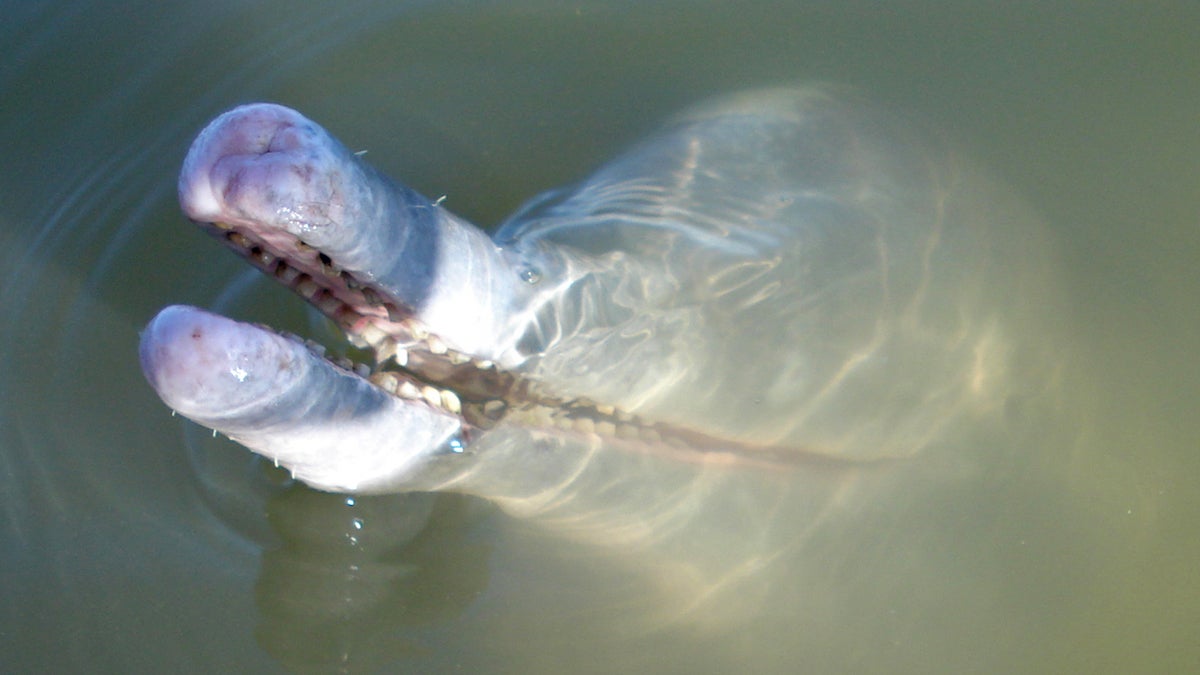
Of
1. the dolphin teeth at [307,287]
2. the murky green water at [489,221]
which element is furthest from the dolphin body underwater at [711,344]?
the murky green water at [489,221]

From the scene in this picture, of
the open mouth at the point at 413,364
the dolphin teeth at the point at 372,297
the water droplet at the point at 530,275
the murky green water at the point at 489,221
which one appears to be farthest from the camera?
→ the murky green water at the point at 489,221

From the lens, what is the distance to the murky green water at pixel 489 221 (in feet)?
10.9

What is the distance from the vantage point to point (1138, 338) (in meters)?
3.83

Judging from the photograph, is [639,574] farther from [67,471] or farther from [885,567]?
[67,471]

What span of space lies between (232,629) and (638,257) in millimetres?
1876

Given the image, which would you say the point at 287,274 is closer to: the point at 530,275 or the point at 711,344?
the point at 530,275

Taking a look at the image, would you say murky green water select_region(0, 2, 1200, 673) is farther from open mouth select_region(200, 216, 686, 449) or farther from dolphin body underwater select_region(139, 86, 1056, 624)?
open mouth select_region(200, 216, 686, 449)

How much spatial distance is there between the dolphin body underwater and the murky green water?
0.21 m

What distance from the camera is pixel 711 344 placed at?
3.36 m

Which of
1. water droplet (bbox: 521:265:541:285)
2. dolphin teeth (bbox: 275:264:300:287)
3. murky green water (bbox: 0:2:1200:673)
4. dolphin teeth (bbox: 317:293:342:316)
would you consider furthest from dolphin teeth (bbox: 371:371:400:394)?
murky green water (bbox: 0:2:1200:673)

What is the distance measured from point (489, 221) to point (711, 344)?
1.36 metres

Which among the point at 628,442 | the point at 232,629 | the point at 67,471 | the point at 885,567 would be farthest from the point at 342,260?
the point at 885,567

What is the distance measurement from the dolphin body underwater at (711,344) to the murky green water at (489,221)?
210 mm

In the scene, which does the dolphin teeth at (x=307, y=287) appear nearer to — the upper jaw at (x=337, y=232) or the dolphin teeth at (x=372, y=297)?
the upper jaw at (x=337, y=232)
